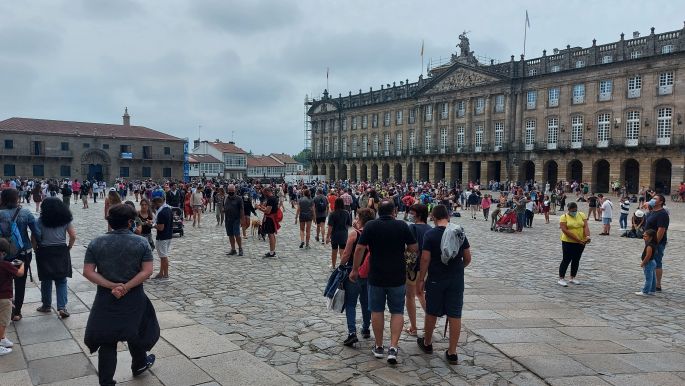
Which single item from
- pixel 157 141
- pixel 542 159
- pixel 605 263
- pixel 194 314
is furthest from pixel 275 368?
pixel 157 141

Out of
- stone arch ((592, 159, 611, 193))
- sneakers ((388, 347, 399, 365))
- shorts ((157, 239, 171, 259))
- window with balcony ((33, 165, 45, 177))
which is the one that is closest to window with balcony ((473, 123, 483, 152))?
stone arch ((592, 159, 611, 193))

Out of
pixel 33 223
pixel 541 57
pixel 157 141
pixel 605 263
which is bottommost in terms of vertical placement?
pixel 605 263

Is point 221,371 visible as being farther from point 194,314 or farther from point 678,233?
point 678,233

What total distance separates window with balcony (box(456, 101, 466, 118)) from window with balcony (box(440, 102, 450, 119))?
1.25 m

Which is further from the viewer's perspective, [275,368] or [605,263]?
[605,263]

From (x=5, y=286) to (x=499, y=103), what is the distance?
1980 inches

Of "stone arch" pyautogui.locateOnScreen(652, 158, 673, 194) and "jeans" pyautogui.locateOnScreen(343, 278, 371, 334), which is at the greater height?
"stone arch" pyautogui.locateOnScreen(652, 158, 673, 194)

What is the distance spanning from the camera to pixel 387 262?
15.4 feet

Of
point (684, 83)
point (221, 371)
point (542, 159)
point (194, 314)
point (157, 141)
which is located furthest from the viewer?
point (157, 141)

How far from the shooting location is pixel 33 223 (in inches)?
221

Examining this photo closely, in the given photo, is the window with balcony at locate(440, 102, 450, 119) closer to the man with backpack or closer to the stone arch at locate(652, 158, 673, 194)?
the stone arch at locate(652, 158, 673, 194)

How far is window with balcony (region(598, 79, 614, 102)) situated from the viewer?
41.1m

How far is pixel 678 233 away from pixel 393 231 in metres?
16.6

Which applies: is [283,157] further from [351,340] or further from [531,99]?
[351,340]
